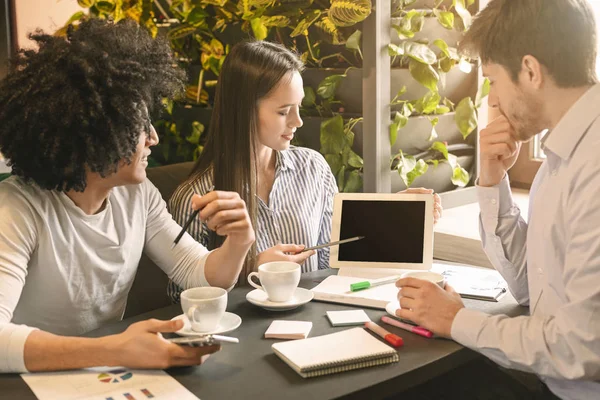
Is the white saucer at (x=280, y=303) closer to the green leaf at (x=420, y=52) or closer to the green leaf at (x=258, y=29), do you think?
the green leaf at (x=420, y=52)

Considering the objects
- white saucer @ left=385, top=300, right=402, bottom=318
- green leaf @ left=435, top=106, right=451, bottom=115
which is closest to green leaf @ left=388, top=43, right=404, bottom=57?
green leaf @ left=435, top=106, right=451, bottom=115

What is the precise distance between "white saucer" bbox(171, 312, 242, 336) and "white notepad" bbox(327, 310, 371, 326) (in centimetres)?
18

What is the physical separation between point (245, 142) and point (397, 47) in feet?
2.01

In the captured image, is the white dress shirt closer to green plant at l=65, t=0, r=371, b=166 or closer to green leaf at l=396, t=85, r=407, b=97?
green leaf at l=396, t=85, r=407, b=97

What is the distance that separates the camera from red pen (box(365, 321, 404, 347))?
1.18 meters

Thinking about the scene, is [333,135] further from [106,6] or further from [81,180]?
[106,6]

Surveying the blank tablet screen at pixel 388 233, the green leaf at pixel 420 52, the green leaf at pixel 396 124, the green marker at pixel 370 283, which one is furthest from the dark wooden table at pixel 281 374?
the green leaf at pixel 420 52

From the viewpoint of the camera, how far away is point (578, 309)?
107 centimetres

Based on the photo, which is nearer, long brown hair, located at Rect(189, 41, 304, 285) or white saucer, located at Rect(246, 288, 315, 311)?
white saucer, located at Rect(246, 288, 315, 311)

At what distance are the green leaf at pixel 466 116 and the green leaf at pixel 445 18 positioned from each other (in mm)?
265

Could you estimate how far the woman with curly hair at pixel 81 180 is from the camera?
1.31m


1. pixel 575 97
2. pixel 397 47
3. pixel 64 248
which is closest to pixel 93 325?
pixel 64 248

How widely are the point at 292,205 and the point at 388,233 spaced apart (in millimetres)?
430

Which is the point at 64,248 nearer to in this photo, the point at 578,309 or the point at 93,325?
the point at 93,325
